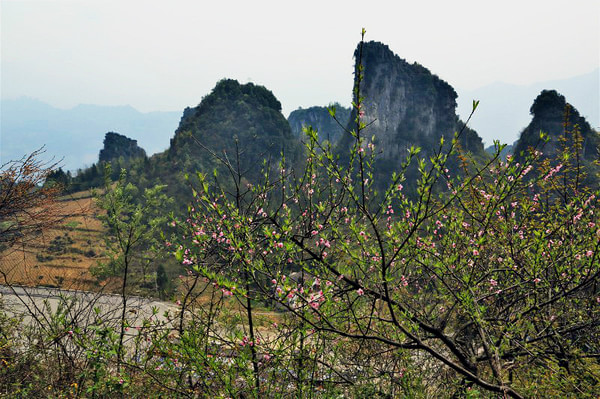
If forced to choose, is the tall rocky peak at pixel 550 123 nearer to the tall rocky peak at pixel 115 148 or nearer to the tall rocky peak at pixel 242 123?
the tall rocky peak at pixel 242 123

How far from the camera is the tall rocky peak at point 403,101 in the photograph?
246ft

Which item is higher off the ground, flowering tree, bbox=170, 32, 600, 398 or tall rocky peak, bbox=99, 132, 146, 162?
tall rocky peak, bbox=99, 132, 146, 162

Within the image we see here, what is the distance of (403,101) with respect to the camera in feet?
250

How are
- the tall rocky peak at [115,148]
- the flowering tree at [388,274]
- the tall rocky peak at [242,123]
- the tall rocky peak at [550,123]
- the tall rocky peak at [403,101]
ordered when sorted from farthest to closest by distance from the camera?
the tall rocky peak at [115,148]
the tall rocky peak at [403,101]
the tall rocky peak at [242,123]
the tall rocky peak at [550,123]
the flowering tree at [388,274]

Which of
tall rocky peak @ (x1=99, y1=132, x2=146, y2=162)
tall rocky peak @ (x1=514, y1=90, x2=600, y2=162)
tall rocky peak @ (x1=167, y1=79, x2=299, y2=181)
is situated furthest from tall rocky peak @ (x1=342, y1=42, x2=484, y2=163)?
tall rocky peak @ (x1=99, y1=132, x2=146, y2=162)

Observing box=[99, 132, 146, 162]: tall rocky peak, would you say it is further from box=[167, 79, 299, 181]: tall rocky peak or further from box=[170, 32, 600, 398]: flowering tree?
box=[170, 32, 600, 398]: flowering tree

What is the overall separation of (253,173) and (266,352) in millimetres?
58253

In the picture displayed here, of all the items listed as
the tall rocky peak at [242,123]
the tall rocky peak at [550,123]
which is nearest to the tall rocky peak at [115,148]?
the tall rocky peak at [242,123]

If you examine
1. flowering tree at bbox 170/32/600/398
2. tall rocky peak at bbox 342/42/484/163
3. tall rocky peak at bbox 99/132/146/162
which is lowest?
flowering tree at bbox 170/32/600/398

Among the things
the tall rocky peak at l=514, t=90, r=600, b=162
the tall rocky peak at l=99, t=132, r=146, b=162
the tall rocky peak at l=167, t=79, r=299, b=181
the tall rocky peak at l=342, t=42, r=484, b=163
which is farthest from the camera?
the tall rocky peak at l=99, t=132, r=146, b=162

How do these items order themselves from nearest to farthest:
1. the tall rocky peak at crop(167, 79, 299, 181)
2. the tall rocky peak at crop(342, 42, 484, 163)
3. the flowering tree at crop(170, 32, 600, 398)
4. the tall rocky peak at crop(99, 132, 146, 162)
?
the flowering tree at crop(170, 32, 600, 398) < the tall rocky peak at crop(167, 79, 299, 181) < the tall rocky peak at crop(342, 42, 484, 163) < the tall rocky peak at crop(99, 132, 146, 162)

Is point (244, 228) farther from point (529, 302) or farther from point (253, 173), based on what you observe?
point (253, 173)

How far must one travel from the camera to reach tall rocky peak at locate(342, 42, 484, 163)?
75.0 meters

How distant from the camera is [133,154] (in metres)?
85.0
